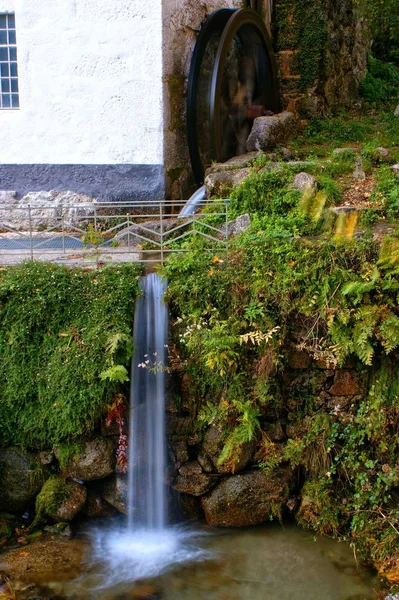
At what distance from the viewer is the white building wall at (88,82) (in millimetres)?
10047

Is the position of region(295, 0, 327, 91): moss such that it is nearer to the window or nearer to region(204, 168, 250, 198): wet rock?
region(204, 168, 250, 198): wet rock

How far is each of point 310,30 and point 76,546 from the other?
11952mm

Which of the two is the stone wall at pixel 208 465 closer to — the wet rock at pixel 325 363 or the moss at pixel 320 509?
the wet rock at pixel 325 363

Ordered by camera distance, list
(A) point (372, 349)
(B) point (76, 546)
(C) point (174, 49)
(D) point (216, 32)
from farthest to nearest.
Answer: (D) point (216, 32) → (C) point (174, 49) → (B) point (76, 546) → (A) point (372, 349)

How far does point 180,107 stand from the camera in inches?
426

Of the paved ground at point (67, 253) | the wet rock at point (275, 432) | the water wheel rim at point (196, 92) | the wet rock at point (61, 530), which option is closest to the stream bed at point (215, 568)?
the wet rock at point (61, 530)

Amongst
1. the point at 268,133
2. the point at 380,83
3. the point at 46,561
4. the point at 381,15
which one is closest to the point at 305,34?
the point at 381,15

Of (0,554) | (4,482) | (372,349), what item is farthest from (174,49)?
(0,554)

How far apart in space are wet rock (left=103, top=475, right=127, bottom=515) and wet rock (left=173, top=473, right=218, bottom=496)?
2.02ft

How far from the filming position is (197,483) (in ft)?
24.7

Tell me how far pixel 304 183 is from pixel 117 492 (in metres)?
4.47

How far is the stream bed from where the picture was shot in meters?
6.62

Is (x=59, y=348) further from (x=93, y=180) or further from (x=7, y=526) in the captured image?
(x=93, y=180)

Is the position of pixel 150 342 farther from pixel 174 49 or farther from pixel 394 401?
pixel 174 49
